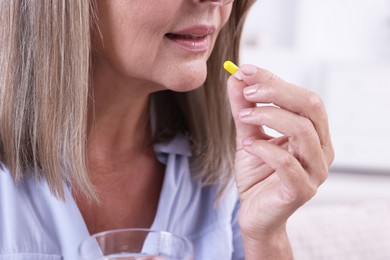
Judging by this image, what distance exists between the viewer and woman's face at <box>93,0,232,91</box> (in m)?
0.87

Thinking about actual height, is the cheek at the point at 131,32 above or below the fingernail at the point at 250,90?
above

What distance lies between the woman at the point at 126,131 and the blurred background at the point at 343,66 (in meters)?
1.54

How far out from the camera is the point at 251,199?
0.94 meters

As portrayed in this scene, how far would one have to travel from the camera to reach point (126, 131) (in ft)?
3.62

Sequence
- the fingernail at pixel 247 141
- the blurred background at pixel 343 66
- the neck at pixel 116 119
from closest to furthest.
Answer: the fingernail at pixel 247 141
the neck at pixel 116 119
the blurred background at pixel 343 66

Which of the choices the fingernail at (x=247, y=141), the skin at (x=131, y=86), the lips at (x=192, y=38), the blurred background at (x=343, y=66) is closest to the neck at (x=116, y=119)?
the skin at (x=131, y=86)

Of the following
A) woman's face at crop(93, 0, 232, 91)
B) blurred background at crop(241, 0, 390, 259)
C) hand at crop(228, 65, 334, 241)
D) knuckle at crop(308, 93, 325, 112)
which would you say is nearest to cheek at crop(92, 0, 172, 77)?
woman's face at crop(93, 0, 232, 91)

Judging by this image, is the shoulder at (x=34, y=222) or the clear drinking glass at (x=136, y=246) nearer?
the clear drinking glass at (x=136, y=246)

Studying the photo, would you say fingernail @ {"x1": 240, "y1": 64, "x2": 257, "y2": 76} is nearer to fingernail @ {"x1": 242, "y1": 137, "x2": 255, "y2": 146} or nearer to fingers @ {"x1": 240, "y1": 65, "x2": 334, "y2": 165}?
fingers @ {"x1": 240, "y1": 65, "x2": 334, "y2": 165}

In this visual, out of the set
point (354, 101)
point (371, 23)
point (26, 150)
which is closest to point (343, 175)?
point (354, 101)

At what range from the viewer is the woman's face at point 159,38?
865mm

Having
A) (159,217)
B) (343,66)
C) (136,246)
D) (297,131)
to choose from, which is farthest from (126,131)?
(343,66)

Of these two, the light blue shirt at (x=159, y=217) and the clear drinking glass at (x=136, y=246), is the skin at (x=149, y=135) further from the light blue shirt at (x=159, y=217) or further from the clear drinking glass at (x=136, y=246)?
the clear drinking glass at (x=136, y=246)

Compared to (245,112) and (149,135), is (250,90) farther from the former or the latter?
(149,135)
